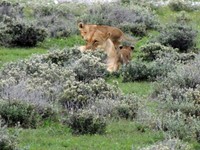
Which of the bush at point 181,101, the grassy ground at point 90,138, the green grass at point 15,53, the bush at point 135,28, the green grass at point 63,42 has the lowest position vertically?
the green grass at point 63,42

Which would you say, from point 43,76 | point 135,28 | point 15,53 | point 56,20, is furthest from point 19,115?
point 56,20

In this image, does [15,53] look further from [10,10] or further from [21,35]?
[10,10]

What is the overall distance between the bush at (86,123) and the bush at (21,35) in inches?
379

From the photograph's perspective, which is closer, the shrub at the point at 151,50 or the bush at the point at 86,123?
the bush at the point at 86,123

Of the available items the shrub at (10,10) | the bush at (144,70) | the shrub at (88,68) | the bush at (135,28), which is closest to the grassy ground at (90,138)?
the shrub at (88,68)

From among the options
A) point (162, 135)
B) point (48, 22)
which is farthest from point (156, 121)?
point (48, 22)

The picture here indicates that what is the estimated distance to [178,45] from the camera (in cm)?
1936

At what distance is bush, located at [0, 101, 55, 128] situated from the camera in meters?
9.91

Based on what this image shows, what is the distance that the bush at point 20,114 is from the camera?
991 cm

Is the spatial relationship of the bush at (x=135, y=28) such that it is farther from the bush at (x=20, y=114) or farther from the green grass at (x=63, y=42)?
the bush at (x=20, y=114)

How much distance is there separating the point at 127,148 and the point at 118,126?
1211 millimetres

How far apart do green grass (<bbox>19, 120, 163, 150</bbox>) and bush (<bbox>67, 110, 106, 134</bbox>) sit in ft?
0.43

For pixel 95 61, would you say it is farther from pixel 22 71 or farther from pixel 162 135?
pixel 162 135

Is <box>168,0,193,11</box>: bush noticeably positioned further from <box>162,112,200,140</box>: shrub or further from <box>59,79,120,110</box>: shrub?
<box>162,112,200,140</box>: shrub
